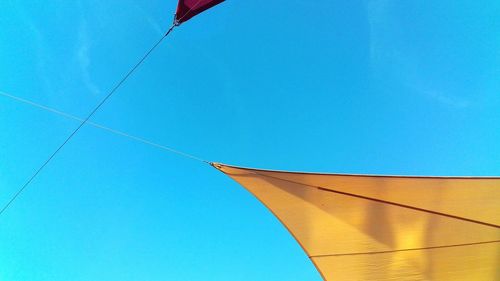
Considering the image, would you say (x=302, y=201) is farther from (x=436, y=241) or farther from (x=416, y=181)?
(x=436, y=241)

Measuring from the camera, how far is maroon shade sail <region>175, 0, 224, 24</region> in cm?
413

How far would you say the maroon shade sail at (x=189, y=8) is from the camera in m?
4.13

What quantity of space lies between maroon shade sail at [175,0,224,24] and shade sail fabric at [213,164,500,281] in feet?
6.34

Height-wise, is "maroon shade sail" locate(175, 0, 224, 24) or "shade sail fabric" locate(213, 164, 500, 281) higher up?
"maroon shade sail" locate(175, 0, 224, 24)

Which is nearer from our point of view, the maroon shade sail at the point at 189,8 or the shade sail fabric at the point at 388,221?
the maroon shade sail at the point at 189,8

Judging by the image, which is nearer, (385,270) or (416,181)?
(416,181)

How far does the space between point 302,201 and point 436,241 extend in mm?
2028

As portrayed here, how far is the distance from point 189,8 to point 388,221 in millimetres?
4001

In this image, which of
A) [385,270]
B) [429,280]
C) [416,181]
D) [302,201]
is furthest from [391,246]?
[302,201]

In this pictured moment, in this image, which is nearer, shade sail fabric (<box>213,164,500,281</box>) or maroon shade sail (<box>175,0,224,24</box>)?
maroon shade sail (<box>175,0,224,24</box>)

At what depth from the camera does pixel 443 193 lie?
4531 millimetres

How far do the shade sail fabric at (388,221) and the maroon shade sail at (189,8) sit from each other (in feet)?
6.34

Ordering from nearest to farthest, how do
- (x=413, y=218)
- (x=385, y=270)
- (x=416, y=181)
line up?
(x=416, y=181) < (x=413, y=218) < (x=385, y=270)

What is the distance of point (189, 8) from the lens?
4.16 meters
